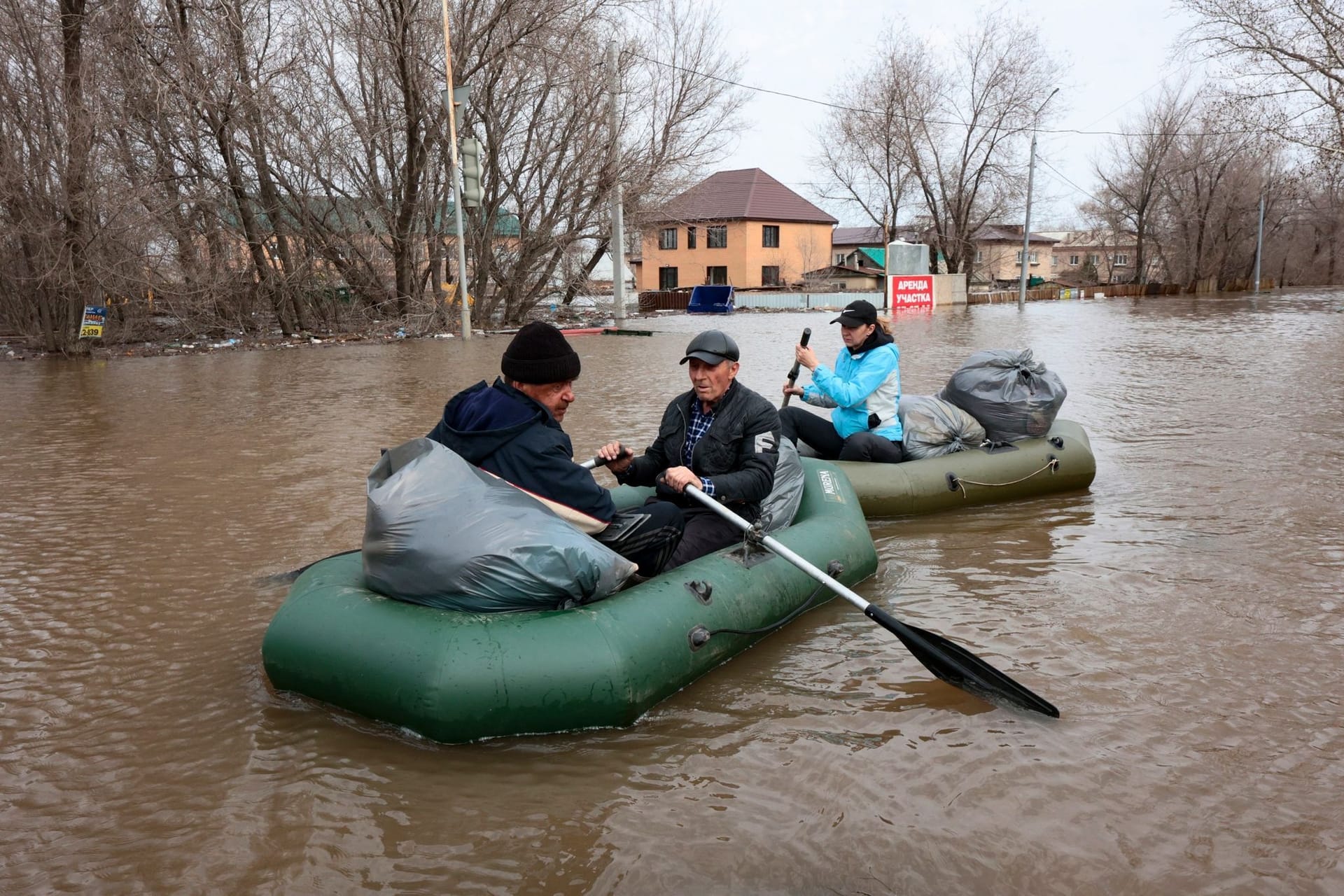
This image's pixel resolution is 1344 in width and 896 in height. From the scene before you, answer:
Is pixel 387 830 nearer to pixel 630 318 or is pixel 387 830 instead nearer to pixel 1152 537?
pixel 1152 537

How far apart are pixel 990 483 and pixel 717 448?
267 centimetres

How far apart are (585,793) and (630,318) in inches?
1162

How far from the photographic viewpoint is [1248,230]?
56125 millimetres

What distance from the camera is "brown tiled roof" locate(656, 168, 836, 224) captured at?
50875 millimetres

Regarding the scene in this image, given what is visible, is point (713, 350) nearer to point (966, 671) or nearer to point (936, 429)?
point (966, 671)

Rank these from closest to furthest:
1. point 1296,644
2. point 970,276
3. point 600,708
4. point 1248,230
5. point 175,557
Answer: point 600,708, point 1296,644, point 175,557, point 970,276, point 1248,230

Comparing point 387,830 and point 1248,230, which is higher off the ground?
point 1248,230

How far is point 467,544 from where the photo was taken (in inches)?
140

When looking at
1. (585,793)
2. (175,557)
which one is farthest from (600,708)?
(175,557)

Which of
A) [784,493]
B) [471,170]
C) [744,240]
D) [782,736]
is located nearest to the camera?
[782,736]

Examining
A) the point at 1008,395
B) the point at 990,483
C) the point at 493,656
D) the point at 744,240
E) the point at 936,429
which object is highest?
the point at 744,240

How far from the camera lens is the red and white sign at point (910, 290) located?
32562 millimetres

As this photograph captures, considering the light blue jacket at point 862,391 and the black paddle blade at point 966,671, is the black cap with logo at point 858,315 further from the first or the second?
the black paddle blade at point 966,671

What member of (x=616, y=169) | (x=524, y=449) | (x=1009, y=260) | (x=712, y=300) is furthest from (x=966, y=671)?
(x=1009, y=260)
